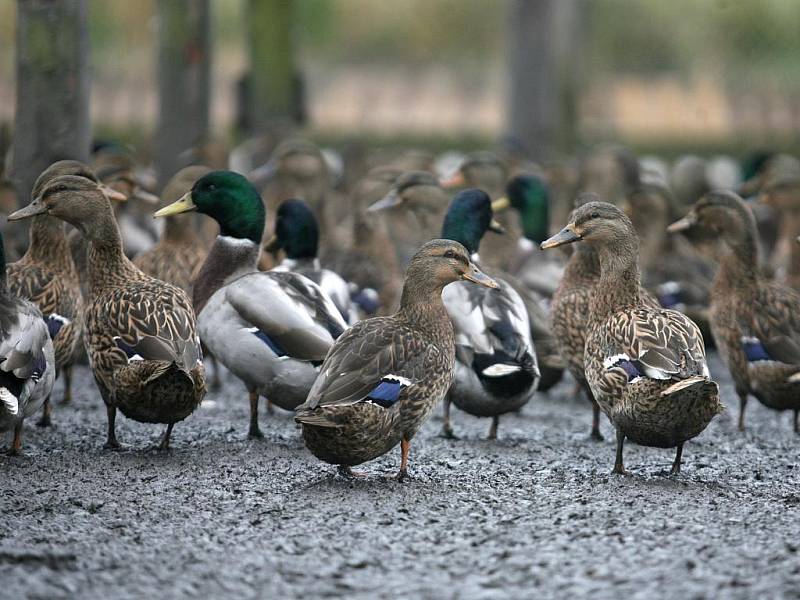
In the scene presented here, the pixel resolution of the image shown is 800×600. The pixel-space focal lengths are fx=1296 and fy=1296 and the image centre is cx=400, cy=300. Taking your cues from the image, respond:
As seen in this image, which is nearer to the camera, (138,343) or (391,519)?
(391,519)

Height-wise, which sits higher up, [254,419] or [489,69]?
[254,419]

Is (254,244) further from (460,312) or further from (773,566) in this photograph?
(773,566)

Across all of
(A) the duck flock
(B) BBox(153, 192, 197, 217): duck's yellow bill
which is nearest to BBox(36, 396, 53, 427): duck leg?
(A) the duck flock

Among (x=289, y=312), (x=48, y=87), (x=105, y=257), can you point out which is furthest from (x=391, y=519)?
(x=48, y=87)

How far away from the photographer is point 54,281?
7.45 metres

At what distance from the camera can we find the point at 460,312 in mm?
7602

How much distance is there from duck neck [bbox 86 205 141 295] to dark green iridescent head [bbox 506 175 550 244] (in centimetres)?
430

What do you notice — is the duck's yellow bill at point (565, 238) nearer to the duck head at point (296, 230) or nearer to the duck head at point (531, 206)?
the duck head at point (296, 230)

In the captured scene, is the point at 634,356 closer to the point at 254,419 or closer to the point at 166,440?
the point at 254,419

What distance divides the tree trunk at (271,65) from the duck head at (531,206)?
20.8 feet

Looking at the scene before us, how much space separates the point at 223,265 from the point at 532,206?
3535 millimetres

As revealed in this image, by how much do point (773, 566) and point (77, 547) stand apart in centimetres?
262

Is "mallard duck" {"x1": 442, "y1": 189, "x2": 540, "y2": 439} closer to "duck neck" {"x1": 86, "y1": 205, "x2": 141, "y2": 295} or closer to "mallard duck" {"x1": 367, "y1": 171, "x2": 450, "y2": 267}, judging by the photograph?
"duck neck" {"x1": 86, "y1": 205, "x2": 141, "y2": 295}

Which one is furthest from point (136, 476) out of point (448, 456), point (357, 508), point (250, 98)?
point (250, 98)
